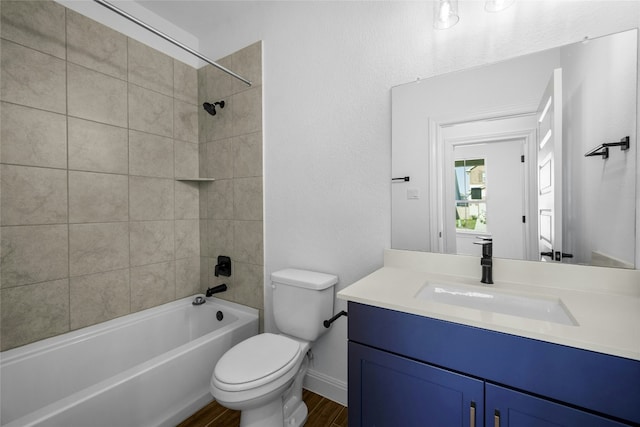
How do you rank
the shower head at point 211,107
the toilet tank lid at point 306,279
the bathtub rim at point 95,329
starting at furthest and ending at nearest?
the shower head at point 211,107
the toilet tank lid at point 306,279
the bathtub rim at point 95,329

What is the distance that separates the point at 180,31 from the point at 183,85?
427 millimetres

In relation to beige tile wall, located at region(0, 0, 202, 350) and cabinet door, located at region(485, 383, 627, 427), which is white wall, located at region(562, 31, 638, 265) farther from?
beige tile wall, located at region(0, 0, 202, 350)

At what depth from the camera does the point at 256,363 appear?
4.11ft

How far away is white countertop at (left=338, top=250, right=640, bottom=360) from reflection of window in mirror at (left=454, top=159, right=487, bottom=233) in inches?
6.4

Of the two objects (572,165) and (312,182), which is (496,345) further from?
(312,182)

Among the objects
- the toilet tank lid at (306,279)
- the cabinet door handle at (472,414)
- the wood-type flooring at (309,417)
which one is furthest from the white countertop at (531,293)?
the wood-type flooring at (309,417)

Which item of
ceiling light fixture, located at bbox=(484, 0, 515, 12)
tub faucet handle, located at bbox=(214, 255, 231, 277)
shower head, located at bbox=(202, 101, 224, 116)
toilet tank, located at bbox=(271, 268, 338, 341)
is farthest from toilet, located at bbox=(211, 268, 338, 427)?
ceiling light fixture, located at bbox=(484, 0, 515, 12)

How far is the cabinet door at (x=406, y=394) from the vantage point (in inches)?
32.5

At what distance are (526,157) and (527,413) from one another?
0.95m

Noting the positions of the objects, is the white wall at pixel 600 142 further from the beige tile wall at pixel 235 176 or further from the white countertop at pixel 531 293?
the beige tile wall at pixel 235 176

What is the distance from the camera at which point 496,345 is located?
0.78 metres

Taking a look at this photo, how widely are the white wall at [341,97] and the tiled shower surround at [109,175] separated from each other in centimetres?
21

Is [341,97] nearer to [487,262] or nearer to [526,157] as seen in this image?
[526,157]

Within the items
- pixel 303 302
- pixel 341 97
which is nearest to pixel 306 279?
pixel 303 302
